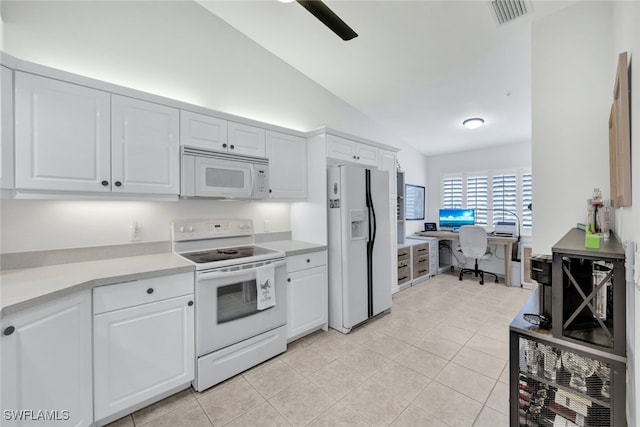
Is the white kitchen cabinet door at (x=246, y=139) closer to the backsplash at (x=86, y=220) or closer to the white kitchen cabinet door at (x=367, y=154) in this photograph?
the backsplash at (x=86, y=220)

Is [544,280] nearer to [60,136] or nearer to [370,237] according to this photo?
[370,237]

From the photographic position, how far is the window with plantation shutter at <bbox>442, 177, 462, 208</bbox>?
5395mm

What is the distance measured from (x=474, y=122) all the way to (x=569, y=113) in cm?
188

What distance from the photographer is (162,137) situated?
81.4 inches

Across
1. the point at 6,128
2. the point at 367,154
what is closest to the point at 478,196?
the point at 367,154

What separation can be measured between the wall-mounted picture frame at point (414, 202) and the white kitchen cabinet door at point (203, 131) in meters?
3.67

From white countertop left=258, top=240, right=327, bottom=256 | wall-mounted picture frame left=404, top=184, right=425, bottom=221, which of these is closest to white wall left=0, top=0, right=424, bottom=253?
white countertop left=258, top=240, right=327, bottom=256

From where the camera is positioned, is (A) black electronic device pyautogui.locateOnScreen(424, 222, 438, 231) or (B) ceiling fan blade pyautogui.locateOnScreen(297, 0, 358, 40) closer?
(B) ceiling fan blade pyautogui.locateOnScreen(297, 0, 358, 40)

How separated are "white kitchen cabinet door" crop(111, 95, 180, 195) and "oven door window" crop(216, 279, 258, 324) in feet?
2.96

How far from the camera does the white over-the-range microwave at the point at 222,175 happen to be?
2.17 m

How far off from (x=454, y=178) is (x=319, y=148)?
376 cm

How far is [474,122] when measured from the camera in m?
3.91

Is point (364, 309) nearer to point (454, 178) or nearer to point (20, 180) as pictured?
point (20, 180)

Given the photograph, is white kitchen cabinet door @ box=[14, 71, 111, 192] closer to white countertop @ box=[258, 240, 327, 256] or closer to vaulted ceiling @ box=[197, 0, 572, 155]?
white countertop @ box=[258, 240, 327, 256]
